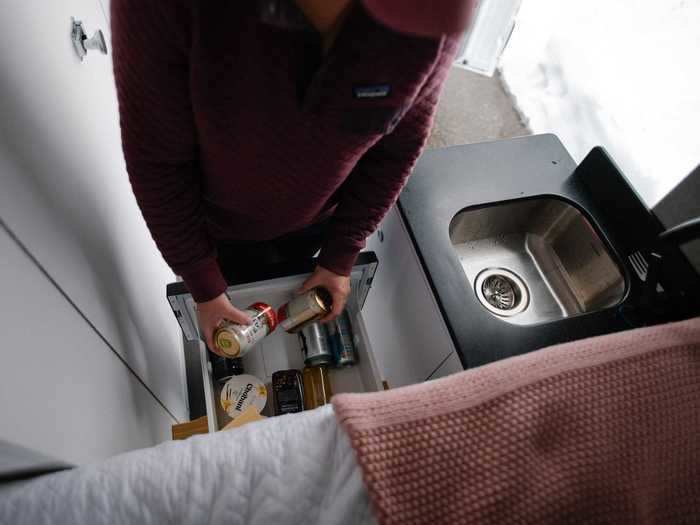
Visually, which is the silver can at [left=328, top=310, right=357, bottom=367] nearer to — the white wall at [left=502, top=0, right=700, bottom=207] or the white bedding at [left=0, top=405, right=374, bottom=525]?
the white bedding at [left=0, top=405, right=374, bottom=525]

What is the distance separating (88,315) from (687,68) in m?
1.53

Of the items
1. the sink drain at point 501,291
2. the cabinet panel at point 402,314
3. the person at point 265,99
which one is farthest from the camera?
the sink drain at point 501,291

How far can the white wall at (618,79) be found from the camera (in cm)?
114

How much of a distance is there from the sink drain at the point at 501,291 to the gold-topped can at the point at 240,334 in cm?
52

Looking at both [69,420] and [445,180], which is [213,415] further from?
[445,180]

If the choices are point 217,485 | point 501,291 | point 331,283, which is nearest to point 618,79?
point 501,291

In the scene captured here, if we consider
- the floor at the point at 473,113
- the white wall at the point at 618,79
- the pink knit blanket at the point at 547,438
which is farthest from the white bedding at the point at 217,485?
the floor at the point at 473,113

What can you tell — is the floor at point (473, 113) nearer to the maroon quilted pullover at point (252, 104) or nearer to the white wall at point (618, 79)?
the white wall at point (618, 79)

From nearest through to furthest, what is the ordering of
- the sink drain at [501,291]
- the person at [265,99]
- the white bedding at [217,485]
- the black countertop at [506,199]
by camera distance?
the person at [265,99]
the white bedding at [217,485]
the black countertop at [506,199]
the sink drain at [501,291]

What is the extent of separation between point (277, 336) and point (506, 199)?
0.60m

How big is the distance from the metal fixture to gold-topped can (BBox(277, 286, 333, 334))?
1.78ft

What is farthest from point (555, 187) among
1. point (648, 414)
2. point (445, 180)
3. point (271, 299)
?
point (271, 299)

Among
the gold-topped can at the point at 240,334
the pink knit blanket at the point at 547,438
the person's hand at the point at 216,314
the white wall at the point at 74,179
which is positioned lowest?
the pink knit blanket at the point at 547,438

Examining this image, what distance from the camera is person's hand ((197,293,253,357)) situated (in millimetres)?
712
